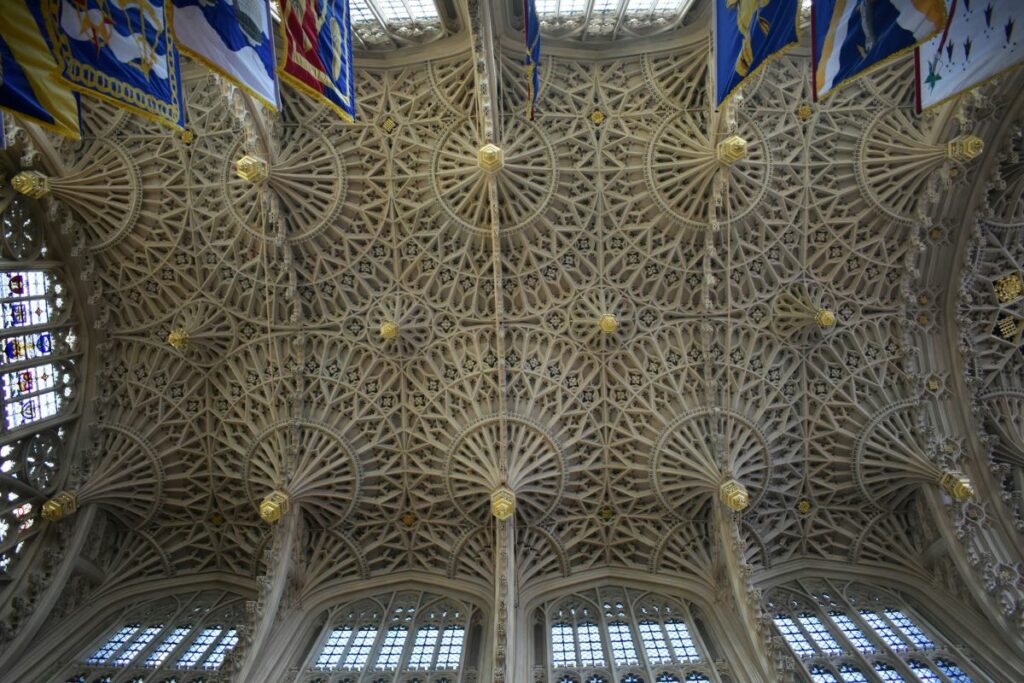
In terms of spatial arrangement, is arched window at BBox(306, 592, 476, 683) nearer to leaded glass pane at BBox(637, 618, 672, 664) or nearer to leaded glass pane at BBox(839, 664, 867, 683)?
Answer: leaded glass pane at BBox(637, 618, 672, 664)

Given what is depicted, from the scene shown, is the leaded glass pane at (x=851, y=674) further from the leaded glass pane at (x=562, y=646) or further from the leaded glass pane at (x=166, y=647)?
the leaded glass pane at (x=166, y=647)

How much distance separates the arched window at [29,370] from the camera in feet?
55.7

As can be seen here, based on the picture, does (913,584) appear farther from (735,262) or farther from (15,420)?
(15,420)

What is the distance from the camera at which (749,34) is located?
1129 cm

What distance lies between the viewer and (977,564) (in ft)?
54.8

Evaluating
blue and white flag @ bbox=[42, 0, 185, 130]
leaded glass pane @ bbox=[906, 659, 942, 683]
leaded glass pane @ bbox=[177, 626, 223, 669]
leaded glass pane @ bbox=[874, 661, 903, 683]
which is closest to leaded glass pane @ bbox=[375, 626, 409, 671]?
leaded glass pane @ bbox=[177, 626, 223, 669]

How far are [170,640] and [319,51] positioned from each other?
15.5m

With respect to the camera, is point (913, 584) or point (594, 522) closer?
point (913, 584)

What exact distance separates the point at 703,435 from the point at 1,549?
18.1 meters

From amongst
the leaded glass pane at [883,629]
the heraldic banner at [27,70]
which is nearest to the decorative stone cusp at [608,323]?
the leaded glass pane at [883,629]

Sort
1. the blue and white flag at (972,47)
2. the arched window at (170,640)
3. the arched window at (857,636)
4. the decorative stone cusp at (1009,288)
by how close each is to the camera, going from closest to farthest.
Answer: the blue and white flag at (972,47)
the arched window at (857,636)
the arched window at (170,640)
the decorative stone cusp at (1009,288)

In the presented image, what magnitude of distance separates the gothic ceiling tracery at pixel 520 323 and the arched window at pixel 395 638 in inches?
39.3

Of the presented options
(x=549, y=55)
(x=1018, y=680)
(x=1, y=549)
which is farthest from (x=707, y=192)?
(x=1, y=549)

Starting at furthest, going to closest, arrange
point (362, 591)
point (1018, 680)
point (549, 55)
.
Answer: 1. point (362, 591)
2. point (549, 55)
3. point (1018, 680)
